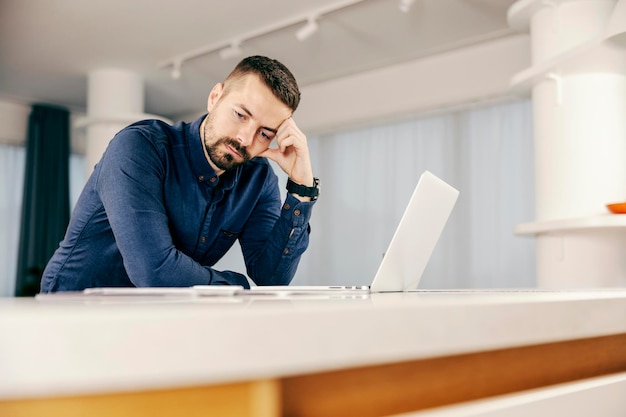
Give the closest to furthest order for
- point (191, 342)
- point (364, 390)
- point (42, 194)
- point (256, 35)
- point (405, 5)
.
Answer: point (191, 342) → point (364, 390) → point (405, 5) → point (256, 35) → point (42, 194)

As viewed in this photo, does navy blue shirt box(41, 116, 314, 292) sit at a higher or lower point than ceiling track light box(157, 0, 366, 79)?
lower

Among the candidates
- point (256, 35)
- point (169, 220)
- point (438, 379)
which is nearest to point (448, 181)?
point (256, 35)

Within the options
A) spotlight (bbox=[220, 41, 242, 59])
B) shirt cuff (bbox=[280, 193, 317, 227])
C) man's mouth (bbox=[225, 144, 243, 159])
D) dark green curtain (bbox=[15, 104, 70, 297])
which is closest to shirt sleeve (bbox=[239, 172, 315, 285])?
shirt cuff (bbox=[280, 193, 317, 227])

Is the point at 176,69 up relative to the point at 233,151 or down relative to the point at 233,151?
up

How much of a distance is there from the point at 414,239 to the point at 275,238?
0.62 meters

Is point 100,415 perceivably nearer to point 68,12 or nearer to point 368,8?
point 368,8

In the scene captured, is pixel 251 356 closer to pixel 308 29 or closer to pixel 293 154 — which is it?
pixel 293 154

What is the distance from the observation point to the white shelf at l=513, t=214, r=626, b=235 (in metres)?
2.97

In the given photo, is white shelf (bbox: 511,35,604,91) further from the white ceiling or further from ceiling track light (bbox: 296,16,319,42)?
ceiling track light (bbox: 296,16,319,42)

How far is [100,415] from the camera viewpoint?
519 mm

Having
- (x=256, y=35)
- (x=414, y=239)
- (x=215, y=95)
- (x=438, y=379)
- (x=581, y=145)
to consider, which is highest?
(x=256, y=35)

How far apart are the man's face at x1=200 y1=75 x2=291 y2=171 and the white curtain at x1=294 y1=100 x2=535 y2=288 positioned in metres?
3.21

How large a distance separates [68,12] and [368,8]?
188 centimetres

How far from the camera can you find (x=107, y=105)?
17.4ft
